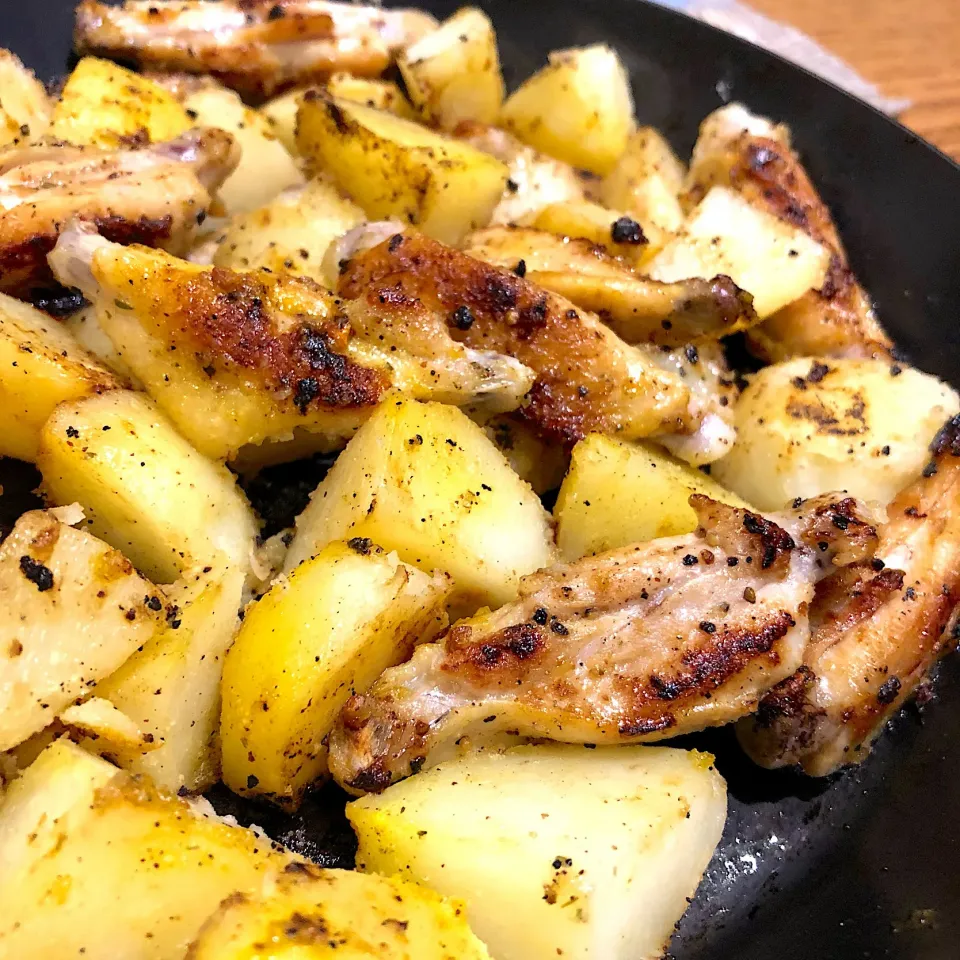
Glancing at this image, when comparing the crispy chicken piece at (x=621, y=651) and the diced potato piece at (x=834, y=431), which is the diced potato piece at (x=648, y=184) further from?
the crispy chicken piece at (x=621, y=651)

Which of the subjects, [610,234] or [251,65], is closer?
[610,234]

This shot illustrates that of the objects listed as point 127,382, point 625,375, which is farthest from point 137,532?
point 625,375

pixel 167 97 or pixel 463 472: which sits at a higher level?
pixel 167 97

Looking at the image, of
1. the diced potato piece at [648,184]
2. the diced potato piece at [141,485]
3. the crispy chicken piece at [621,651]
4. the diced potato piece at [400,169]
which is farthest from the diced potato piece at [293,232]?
the crispy chicken piece at [621,651]

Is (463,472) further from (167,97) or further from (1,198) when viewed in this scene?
(167,97)

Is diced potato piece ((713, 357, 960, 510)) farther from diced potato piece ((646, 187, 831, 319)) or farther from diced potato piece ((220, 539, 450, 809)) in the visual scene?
diced potato piece ((220, 539, 450, 809))

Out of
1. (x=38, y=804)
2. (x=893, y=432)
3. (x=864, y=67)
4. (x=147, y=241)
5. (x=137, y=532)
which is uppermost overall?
(x=864, y=67)

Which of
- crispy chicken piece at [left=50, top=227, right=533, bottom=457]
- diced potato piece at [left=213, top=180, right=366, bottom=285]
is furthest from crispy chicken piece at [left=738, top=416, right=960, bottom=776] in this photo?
diced potato piece at [left=213, top=180, right=366, bottom=285]
